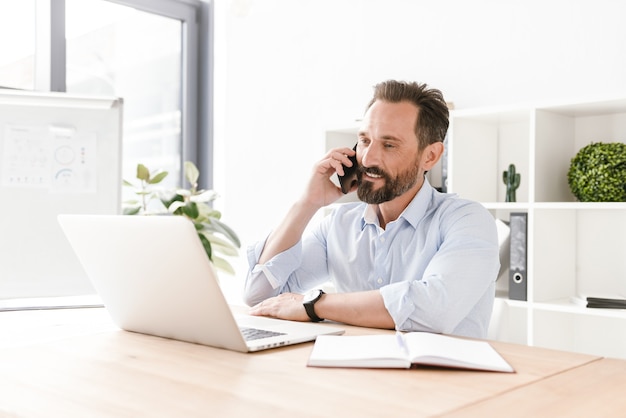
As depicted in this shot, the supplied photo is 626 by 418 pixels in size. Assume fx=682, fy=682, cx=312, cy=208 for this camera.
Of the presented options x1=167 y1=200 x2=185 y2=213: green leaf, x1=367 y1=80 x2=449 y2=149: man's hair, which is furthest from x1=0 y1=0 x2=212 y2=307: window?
x1=367 y1=80 x2=449 y2=149: man's hair

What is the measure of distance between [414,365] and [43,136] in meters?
2.06

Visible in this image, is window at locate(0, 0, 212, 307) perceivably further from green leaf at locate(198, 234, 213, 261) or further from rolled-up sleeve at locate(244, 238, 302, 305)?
rolled-up sleeve at locate(244, 238, 302, 305)

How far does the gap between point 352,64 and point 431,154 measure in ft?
5.67

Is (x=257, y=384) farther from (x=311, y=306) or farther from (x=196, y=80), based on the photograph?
(x=196, y=80)

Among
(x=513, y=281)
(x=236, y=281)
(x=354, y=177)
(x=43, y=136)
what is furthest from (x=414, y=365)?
(x=236, y=281)

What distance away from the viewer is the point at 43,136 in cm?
267

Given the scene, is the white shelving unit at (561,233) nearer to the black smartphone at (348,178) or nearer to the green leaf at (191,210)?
the black smartphone at (348,178)

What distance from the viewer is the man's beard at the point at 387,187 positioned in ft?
6.37

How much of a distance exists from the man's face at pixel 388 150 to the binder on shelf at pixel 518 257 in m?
0.86

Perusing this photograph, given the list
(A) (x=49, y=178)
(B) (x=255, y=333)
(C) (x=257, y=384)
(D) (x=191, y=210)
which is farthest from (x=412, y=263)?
(D) (x=191, y=210)

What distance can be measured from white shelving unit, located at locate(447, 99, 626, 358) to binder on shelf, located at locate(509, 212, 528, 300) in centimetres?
3

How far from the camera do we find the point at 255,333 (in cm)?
133

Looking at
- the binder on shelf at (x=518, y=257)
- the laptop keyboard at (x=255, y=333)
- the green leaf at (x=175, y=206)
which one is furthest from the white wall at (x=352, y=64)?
the laptop keyboard at (x=255, y=333)

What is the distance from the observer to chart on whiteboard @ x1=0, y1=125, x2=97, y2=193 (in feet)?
8.60
